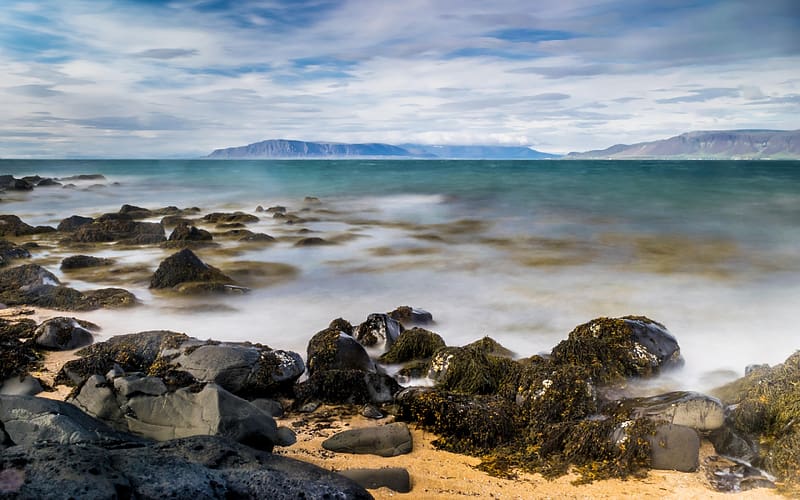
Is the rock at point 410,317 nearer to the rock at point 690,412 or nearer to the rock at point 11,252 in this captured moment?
the rock at point 690,412

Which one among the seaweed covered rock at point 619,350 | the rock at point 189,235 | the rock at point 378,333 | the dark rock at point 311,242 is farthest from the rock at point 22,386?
the dark rock at point 311,242

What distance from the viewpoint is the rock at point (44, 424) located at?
3.34m

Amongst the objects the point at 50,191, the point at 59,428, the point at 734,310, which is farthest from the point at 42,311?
the point at 50,191

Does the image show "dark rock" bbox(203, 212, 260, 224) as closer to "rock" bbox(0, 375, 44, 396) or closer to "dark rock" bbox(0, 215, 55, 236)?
"dark rock" bbox(0, 215, 55, 236)

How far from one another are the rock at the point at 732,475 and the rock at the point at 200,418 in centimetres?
315

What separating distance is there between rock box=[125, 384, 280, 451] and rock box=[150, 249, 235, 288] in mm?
5680

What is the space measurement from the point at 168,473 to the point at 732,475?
151 inches

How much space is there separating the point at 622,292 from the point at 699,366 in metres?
3.86

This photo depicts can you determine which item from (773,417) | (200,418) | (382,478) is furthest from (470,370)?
(200,418)

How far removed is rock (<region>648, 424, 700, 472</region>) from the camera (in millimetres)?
4301

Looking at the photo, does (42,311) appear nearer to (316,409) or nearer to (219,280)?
(219,280)

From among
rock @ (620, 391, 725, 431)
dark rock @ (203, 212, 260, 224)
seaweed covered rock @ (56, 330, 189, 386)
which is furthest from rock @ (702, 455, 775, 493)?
dark rock @ (203, 212, 260, 224)

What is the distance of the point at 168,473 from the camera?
2.54m

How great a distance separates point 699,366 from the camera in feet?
22.0
